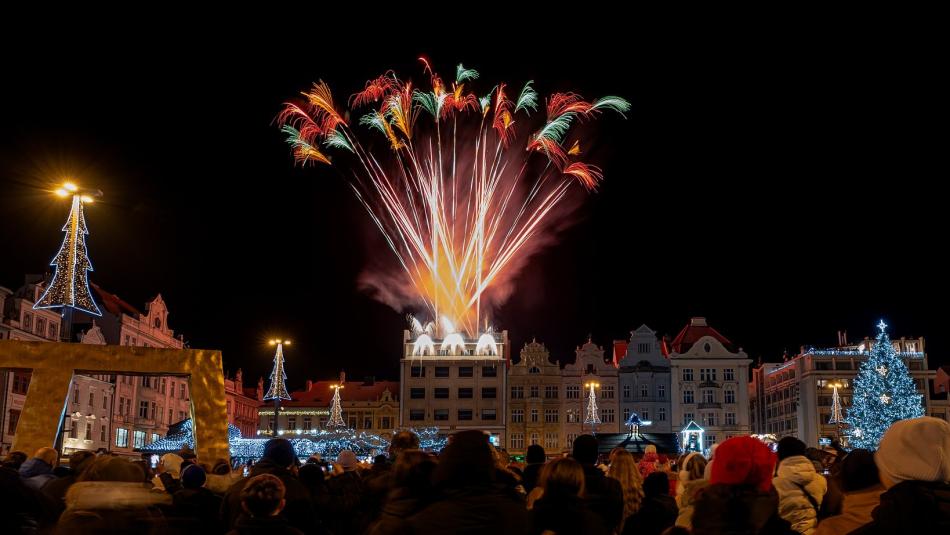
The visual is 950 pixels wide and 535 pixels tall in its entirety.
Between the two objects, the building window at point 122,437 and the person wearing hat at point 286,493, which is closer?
the person wearing hat at point 286,493

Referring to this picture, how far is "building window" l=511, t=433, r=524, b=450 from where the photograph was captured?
259 ft

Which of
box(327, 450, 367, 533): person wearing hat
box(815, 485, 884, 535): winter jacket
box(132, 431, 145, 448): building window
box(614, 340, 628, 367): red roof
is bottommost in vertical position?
box(132, 431, 145, 448): building window

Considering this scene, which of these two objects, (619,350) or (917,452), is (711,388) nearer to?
(619,350)

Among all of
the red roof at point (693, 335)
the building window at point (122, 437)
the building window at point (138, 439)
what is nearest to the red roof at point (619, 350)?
the red roof at point (693, 335)

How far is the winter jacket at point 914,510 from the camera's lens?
13.3 ft

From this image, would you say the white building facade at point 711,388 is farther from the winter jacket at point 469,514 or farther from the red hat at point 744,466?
the winter jacket at point 469,514

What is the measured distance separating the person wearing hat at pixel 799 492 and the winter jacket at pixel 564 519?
7.94 feet

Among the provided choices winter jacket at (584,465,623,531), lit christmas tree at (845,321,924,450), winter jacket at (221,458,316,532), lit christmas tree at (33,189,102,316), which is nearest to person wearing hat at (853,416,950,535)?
winter jacket at (584,465,623,531)

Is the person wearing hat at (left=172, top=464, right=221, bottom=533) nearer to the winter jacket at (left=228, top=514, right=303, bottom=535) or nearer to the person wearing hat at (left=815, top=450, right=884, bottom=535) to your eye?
the winter jacket at (left=228, top=514, right=303, bottom=535)

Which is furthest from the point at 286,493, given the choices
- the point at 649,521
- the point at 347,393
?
the point at 347,393

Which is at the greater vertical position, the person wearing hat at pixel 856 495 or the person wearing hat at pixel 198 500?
the person wearing hat at pixel 856 495

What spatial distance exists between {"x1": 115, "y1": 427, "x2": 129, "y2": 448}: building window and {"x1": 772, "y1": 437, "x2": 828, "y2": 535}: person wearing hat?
69917 millimetres

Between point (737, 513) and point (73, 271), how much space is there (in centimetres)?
2099

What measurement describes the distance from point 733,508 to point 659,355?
78.1 m
